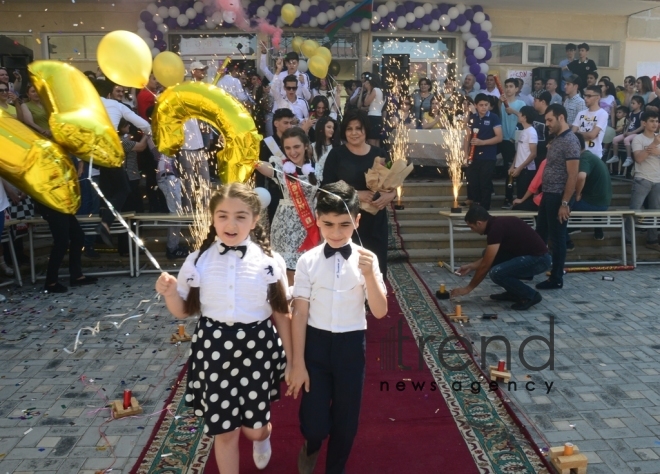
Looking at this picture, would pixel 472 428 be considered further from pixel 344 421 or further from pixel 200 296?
pixel 200 296

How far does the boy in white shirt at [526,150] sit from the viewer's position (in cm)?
802

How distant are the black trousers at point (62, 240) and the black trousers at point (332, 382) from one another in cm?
440

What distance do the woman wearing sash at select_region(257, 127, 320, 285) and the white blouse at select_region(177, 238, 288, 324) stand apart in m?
1.75

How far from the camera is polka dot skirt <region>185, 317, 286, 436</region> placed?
259 cm

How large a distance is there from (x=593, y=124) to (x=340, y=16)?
5.32 m

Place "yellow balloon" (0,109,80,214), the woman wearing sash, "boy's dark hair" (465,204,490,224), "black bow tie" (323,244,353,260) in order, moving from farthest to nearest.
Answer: "boy's dark hair" (465,204,490,224) < the woman wearing sash < "yellow balloon" (0,109,80,214) < "black bow tie" (323,244,353,260)

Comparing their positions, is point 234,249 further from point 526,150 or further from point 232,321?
point 526,150

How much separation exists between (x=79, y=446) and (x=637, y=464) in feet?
9.55

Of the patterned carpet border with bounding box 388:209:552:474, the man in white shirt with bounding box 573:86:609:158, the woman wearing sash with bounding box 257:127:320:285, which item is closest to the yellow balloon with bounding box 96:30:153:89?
the woman wearing sash with bounding box 257:127:320:285

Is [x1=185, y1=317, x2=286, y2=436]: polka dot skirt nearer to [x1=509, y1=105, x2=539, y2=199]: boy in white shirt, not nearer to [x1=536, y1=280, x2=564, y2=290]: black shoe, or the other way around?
[x1=536, y1=280, x2=564, y2=290]: black shoe

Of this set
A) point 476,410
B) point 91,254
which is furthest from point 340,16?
point 476,410

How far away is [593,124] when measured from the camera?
814 cm

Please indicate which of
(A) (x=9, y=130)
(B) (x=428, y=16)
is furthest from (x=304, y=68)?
(A) (x=9, y=130)

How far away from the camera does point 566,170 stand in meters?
6.12
